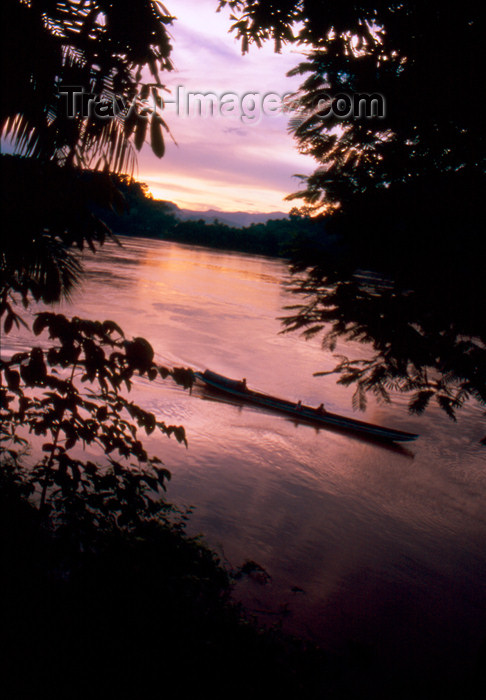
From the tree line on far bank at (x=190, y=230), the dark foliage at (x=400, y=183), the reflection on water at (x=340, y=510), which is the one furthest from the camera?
the tree line on far bank at (x=190, y=230)

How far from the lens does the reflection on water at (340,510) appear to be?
701 cm

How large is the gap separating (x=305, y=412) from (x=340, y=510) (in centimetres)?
627

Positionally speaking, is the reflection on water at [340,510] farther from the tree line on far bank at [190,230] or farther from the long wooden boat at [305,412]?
the tree line on far bank at [190,230]

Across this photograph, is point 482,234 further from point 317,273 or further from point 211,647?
point 211,647

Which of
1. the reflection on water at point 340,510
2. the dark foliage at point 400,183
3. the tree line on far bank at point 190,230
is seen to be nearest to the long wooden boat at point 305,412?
the reflection on water at point 340,510

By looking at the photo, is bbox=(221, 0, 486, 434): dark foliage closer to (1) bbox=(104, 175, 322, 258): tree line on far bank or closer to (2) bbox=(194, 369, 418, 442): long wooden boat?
(2) bbox=(194, 369, 418, 442): long wooden boat

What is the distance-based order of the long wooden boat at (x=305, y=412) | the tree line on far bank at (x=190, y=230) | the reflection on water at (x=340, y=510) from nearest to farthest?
the reflection on water at (x=340, y=510), the long wooden boat at (x=305, y=412), the tree line on far bank at (x=190, y=230)

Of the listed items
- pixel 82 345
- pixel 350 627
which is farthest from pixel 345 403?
pixel 82 345

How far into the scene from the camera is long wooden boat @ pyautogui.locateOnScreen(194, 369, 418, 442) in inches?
638

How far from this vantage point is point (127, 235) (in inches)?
4732

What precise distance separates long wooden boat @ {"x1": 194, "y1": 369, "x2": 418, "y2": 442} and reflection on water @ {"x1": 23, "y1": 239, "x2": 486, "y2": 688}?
1.65ft

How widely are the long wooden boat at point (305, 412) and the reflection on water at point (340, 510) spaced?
503 millimetres

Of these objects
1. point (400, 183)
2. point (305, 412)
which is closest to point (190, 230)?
point (305, 412)

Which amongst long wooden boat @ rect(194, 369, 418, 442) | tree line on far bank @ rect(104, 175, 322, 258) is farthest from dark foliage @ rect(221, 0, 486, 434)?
tree line on far bank @ rect(104, 175, 322, 258)
